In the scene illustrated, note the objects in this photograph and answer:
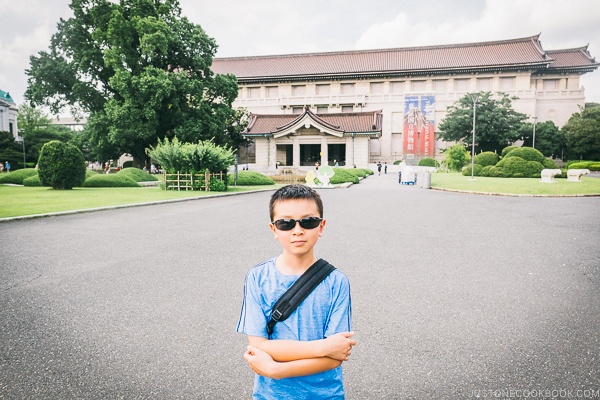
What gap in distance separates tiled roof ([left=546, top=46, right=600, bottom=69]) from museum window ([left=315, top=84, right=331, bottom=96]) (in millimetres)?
28079

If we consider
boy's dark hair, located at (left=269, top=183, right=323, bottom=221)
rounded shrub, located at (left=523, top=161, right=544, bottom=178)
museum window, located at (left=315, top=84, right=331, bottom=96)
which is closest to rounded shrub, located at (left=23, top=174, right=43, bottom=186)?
boy's dark hair, located at (left=269, top=183, right=323, bottom=221)

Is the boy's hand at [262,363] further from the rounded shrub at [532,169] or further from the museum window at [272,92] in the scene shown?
the museum window at [272,92]

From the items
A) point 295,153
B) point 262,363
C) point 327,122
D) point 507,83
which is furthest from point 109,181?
point 507,83

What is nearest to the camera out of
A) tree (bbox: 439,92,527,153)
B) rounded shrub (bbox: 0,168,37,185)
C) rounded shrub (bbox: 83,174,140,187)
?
rounded shrub (bbox: 83,174,140,187)

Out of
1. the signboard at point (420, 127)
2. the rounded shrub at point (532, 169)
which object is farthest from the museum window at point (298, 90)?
the rounded shrub at point (532, 169)

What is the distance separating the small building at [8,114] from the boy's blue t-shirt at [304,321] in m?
78.4

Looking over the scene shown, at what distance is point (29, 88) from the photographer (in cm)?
3189

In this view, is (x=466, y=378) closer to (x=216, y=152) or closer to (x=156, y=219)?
(x=156, y=219)

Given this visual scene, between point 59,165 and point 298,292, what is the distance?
68.5ft

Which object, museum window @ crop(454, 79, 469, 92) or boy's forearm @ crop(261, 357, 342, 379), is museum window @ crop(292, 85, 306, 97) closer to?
museum window @ crop(454, 79, 469, 92)

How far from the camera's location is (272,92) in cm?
5606

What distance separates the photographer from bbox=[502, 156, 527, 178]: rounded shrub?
27078 mm

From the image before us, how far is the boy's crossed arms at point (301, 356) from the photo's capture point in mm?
1570


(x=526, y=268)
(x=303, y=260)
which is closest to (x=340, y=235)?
(x=526, y=268)
